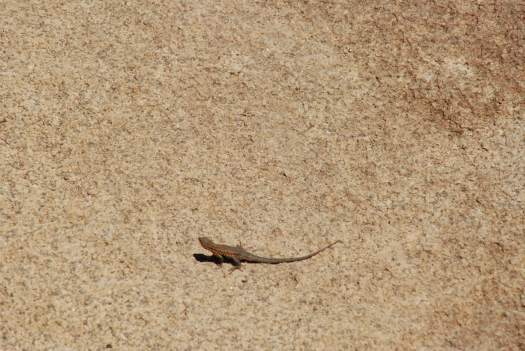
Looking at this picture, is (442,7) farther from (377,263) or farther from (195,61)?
(377,263)

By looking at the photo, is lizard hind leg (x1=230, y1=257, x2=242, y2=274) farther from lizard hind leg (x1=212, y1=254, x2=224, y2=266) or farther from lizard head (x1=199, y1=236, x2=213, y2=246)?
lizard head (x1=199, y1=236, x2=213, y2=246)

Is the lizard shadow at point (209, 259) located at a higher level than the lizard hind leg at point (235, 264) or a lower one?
lower

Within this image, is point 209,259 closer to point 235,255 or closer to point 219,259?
point 219,259

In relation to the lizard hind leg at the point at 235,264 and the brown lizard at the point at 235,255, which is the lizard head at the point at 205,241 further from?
the lizard hind leg at the point at 235,264

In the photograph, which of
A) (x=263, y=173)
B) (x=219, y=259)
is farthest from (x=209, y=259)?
(x=263, y=173)

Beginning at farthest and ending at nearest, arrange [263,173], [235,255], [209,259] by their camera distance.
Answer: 1. [263,173]
2. [209,259]
3. [235,255]

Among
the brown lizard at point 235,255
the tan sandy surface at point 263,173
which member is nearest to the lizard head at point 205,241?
the brown lizard at point 235,255

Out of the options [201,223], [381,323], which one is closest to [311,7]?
[201,223]
